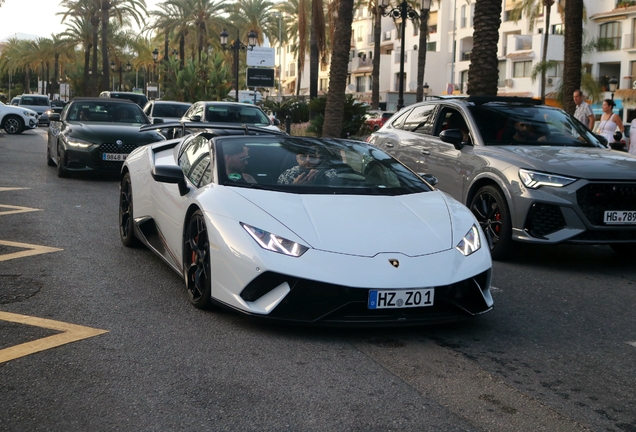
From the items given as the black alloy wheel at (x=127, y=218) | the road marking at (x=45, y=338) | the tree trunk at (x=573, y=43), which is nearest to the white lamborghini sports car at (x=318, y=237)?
the road marking at (x=45, y=338)

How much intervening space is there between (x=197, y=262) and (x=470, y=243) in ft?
5.98

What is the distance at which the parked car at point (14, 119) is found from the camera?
3192cm

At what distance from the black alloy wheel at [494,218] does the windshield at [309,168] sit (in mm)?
1807

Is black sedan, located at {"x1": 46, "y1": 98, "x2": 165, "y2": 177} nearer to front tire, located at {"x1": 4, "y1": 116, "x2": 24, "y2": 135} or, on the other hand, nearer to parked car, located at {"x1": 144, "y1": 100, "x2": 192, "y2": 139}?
parked car, located at {"x1": 144, "y1": 100, "x2": 192, "y2": 139}

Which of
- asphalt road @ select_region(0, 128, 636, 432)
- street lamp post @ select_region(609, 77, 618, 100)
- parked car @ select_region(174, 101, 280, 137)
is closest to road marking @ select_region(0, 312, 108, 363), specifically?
asphalt road @ select_region(0, 128, 636, 432)

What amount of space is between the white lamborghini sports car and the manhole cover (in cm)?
103

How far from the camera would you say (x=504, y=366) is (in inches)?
183

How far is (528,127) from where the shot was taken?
8992mm

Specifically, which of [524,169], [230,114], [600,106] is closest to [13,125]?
[230,114]

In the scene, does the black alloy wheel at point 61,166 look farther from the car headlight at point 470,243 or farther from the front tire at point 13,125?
the front tire at point 13,125

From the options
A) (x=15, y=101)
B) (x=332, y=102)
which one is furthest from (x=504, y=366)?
(x=15, y=101)

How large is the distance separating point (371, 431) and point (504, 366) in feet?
4.36

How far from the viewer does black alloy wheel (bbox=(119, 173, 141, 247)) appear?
789cm

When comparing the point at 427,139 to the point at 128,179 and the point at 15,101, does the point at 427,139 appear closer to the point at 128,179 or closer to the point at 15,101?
the point at 128,179
